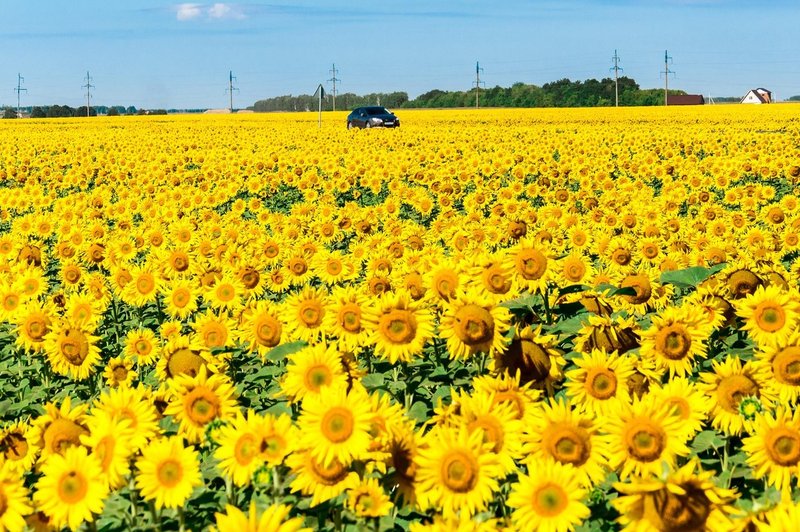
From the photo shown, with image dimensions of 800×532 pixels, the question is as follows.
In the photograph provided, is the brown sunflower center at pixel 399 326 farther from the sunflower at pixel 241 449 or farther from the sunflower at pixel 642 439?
the sunflower at pixel 642 439

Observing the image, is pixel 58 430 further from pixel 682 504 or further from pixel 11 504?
pixel 682 504

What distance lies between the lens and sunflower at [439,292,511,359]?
371 centimetres

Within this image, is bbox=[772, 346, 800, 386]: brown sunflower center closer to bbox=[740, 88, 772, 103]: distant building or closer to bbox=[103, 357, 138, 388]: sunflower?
bbox=[103, 357, 138, 388]: sunflower

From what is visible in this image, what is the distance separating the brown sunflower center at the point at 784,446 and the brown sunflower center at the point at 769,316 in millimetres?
1194

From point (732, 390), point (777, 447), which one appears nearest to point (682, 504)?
point (777, 447)

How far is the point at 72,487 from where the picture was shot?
2877 mm

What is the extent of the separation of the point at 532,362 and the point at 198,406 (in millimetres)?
1561

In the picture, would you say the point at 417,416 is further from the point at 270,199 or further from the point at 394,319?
the point at 270,199

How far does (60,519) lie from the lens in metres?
2.85

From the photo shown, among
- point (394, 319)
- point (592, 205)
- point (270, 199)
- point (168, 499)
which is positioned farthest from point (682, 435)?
point (270, 199)

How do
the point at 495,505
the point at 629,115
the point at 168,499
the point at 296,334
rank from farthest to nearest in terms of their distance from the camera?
the point at 629,115
the point at 296,334
the point at 495,505
the point at 168,499

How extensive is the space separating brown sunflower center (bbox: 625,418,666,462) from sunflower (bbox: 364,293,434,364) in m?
1.32

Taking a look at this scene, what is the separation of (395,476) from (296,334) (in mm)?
2047

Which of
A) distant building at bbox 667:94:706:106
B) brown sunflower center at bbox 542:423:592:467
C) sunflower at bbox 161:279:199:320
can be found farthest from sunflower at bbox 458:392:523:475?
distant building at bbox 667:94:706:106
